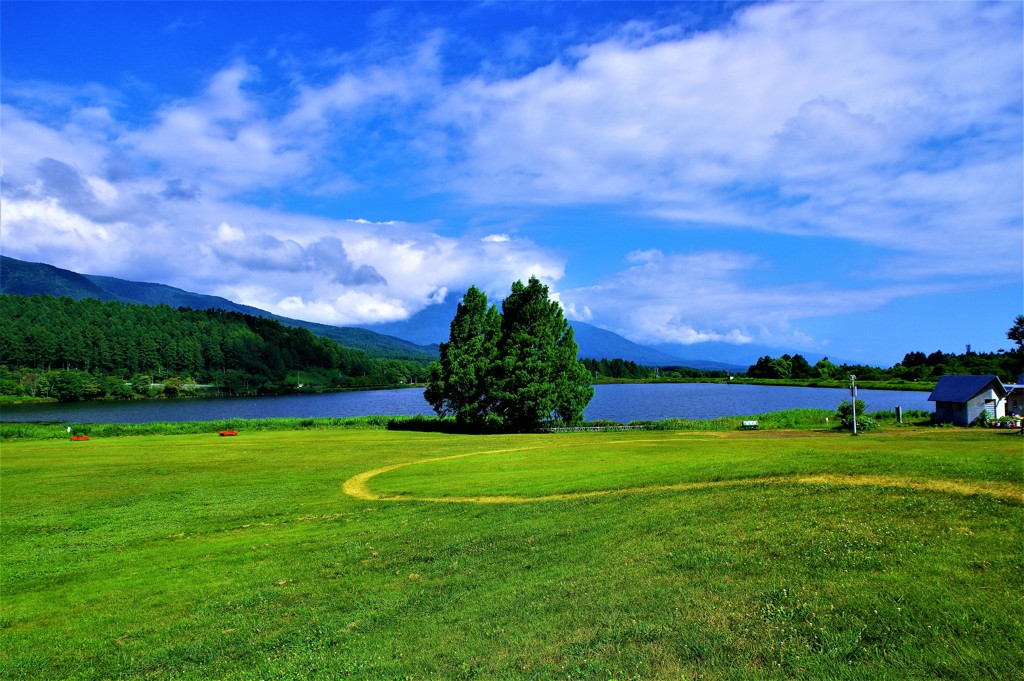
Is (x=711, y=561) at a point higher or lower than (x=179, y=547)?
higher

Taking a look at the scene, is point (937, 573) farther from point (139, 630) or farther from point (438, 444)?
point (438, 444)

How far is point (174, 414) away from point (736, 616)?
432 ft

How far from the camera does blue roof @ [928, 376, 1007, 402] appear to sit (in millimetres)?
68125

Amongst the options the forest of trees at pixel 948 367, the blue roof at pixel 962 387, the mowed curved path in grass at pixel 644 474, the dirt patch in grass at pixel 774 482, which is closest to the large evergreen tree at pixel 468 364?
the mowed curved path in grass at pixel 644 474

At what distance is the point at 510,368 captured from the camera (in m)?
74.2

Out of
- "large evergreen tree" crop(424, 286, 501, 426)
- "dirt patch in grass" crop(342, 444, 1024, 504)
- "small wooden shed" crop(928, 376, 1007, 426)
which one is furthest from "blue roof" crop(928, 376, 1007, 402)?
"dirt patch in grass" crop(342, 444, 1024, 504)

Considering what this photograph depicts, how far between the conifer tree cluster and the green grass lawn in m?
46.0

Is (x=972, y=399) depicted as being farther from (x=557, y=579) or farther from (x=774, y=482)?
(x=557, y=579)

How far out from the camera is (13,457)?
4609 centimetres

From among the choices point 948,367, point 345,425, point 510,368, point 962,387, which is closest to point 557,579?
point 510,368

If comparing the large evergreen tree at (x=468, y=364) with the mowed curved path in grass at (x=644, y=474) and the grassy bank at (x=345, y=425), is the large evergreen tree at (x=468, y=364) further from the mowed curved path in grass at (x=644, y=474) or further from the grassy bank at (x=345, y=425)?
the mowed curved path in grass at (x=644, y=474)

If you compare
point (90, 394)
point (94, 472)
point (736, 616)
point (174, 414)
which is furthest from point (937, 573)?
point (90, 394)

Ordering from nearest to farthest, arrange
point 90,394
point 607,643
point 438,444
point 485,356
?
point 607,643 < point 438,444 < point 485,356 < point 90,394

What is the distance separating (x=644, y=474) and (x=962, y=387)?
63681 millimetres
